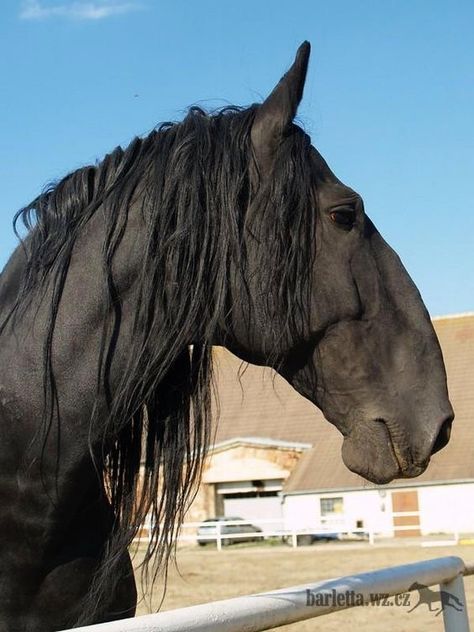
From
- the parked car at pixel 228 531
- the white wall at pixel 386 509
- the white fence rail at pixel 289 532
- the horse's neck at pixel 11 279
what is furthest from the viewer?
the white wall at pixel 386 509

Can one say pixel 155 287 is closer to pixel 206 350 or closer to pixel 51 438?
pixel 206 350

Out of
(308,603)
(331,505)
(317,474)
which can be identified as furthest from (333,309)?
(317,474)

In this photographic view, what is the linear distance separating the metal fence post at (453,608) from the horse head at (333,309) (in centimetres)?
188

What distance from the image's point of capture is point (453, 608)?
13.2 feet

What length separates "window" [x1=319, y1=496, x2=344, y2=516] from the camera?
31.6 metres

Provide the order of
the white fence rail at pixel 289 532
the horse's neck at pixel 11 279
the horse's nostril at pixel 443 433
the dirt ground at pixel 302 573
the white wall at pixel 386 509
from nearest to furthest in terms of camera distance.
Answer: the horse's nostril at pixel 443 433 → the horse's neck at pixel 11 279 → the dirt ground at pixel 302 573 → the white fence rail at pixel 289 532 → the white wall at pixel 386 509

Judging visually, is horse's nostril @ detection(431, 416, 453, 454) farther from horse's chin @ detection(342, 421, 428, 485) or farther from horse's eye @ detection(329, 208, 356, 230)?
horse's eye @ detection(329, 208, 356, 230)

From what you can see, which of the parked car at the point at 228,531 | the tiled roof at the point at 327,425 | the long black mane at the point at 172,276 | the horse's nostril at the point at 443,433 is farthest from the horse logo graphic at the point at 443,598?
the tiled roof at the point at 327,425

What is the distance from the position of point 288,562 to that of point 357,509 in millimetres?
10946

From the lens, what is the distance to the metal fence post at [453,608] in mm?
4020

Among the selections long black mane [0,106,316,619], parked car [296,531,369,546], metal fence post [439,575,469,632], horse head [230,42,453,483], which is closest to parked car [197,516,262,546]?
parked car [296,531,369,546]

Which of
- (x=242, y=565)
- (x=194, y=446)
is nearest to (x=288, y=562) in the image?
(x=242, y=565)

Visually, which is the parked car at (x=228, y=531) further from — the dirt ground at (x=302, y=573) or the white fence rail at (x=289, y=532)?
the dirt ground at (x=302, y=573)

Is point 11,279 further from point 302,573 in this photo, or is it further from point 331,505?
point 331,505
